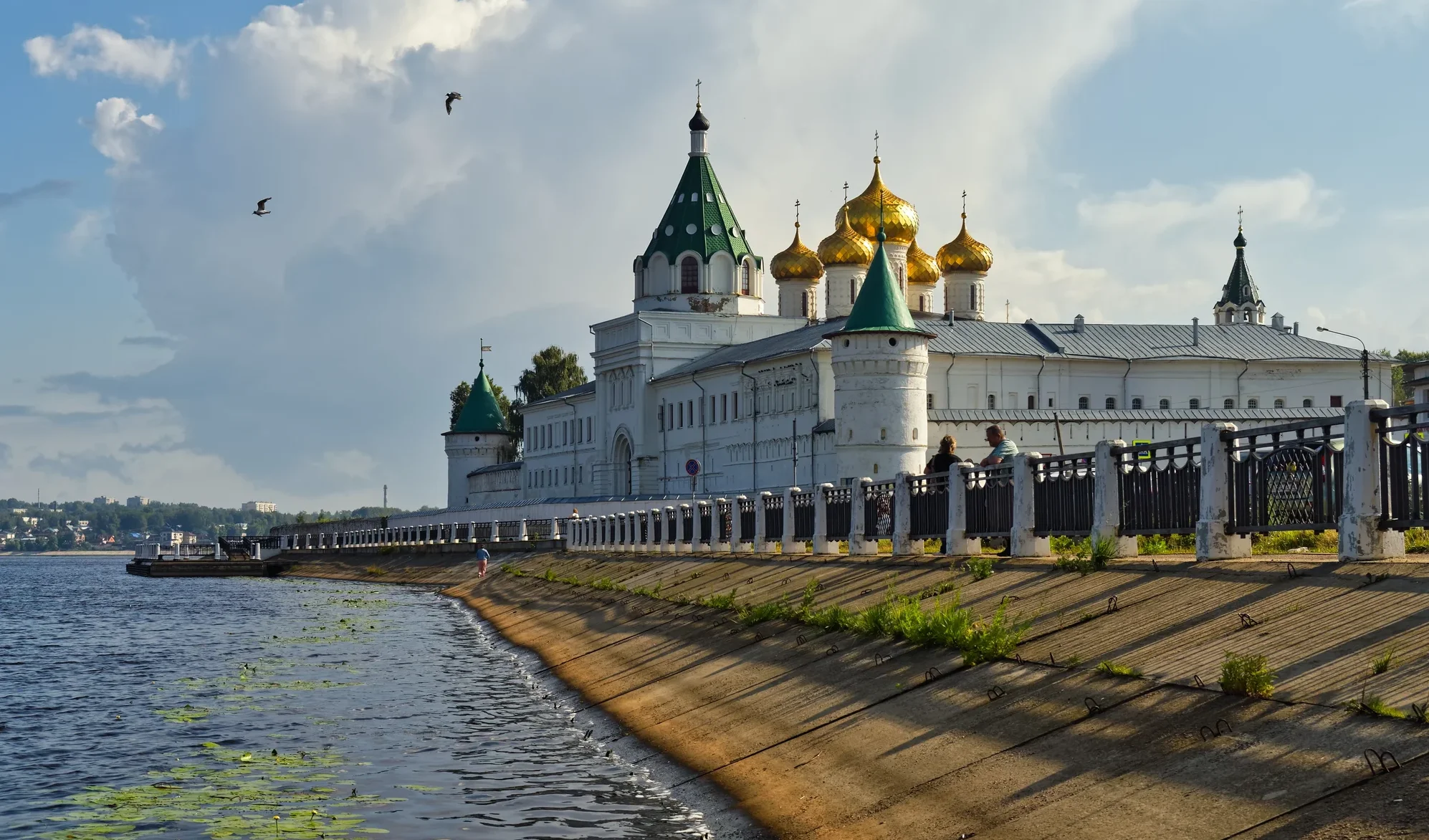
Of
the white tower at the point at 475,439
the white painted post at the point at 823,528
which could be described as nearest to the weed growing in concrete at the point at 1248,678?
the white painted post at the point at 823,528

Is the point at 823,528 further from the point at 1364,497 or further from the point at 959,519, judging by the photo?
the point at 1364,497

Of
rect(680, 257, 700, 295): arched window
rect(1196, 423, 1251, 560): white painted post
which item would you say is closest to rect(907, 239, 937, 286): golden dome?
rect(680, 257, 700, 295): arched window

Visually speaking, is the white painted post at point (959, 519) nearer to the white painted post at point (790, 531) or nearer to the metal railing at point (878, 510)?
the metal railing at point (878, 510)

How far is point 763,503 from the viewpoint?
31.6m

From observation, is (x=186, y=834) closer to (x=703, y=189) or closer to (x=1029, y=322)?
(x=1029, y=322)

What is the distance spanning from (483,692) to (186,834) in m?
9.53

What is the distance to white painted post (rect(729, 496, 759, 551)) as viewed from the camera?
33688 mm

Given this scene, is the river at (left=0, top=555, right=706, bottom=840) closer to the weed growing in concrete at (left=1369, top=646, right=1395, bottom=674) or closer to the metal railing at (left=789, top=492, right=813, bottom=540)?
the weed growing in concrete at (left=1369, top=646, right=1395, bottom=674)

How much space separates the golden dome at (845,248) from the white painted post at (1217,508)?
71.9 meters

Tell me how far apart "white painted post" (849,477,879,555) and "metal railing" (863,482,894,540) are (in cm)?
3

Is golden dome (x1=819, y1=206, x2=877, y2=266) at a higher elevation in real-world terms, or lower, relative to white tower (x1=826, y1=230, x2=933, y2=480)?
higher

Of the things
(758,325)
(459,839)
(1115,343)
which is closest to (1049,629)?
(459,839)

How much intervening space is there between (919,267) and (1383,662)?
268 ft

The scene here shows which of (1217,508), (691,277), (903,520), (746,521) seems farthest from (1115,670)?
(691,277)
